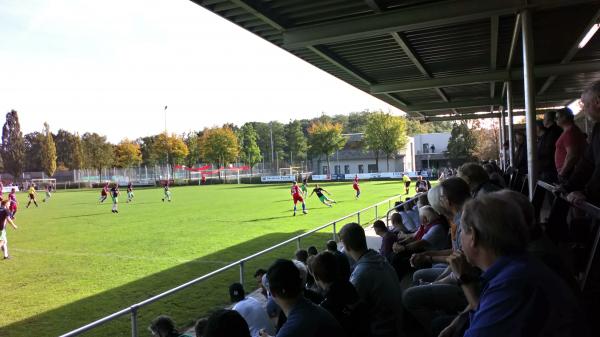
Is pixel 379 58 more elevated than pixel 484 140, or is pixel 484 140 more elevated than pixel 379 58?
pixel 379 58

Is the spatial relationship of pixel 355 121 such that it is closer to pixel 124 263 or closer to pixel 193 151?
pixel 193 151

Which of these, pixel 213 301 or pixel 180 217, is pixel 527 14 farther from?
pixel 180 217

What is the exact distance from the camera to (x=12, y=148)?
9644 cm

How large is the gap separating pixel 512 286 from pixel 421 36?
8685 mm

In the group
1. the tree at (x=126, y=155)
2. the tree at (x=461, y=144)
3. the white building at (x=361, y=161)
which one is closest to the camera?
the tree at (x=461, y=144)

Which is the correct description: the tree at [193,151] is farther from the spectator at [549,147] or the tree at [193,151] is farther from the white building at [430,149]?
the spectator at [549,147]

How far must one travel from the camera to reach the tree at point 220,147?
78.5 m

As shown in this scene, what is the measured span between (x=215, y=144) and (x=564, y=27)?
71.9m

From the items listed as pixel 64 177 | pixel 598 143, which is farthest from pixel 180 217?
pixel 64 177

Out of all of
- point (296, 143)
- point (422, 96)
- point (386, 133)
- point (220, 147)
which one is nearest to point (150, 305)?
point (422, 96)

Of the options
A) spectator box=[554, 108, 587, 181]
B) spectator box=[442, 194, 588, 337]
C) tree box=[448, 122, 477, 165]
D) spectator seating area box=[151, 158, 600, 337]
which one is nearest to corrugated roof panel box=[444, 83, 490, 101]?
spectator box=[554, 108, 587, 181]

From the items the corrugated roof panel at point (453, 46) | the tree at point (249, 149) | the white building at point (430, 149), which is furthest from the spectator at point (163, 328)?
the tree at point (249, 149)

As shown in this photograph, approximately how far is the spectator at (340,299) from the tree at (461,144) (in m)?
66.1

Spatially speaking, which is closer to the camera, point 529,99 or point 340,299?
point 340,299
